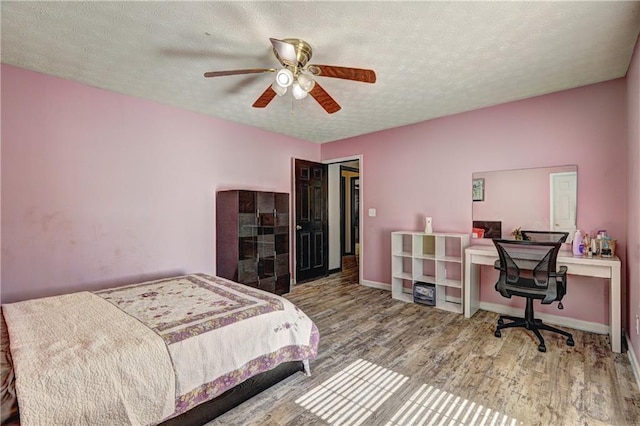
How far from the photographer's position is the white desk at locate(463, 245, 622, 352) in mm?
2516

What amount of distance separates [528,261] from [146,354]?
3045 mm

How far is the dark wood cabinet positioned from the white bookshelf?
1614mm

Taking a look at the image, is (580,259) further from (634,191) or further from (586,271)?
(634,191)

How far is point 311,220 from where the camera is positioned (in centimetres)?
514

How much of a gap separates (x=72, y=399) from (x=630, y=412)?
301 cm

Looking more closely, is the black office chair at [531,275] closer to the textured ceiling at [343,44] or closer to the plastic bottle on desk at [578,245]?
the plastic bottle on desk at [578,245]

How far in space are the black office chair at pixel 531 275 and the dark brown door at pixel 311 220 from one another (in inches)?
115

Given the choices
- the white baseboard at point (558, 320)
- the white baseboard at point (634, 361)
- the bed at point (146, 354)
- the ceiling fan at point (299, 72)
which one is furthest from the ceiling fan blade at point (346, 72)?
the white baseboard at point (558, 320)

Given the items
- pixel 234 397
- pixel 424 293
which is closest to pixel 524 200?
pixel 424 293

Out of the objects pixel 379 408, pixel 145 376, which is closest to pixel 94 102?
pixel 145 376

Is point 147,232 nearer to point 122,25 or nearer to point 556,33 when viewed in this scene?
point 122,25

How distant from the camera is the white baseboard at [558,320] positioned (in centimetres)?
291

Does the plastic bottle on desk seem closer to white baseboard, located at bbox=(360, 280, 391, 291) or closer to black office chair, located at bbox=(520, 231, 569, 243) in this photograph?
black office chair, located at bbox=(520, 231, 569, 243)

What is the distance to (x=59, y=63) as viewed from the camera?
2.47 m
